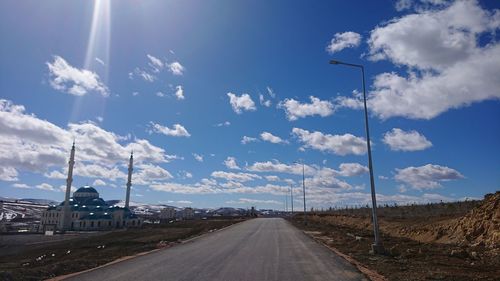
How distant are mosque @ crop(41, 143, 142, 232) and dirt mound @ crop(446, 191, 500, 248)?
9405 cm

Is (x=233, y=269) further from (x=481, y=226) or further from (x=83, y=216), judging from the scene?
(x=83, y=216)

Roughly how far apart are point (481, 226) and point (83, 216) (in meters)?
106

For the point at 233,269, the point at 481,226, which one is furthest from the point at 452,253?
the point at 233,269

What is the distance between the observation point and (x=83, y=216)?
113 metres

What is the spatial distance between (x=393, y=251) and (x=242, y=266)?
7.86 metres

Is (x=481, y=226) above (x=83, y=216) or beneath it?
beneath

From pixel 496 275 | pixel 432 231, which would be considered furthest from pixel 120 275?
pixel 432 231

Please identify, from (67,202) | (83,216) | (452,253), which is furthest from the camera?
(83,216)

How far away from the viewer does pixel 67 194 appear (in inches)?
4318

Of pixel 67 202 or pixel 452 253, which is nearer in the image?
pixel 452 253

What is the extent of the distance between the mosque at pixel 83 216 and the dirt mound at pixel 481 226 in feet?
309

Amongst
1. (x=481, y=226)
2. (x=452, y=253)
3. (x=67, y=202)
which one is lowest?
(x=452, y=253)

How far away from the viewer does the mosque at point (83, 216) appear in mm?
109188

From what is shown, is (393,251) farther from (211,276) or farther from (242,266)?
(211,276)
